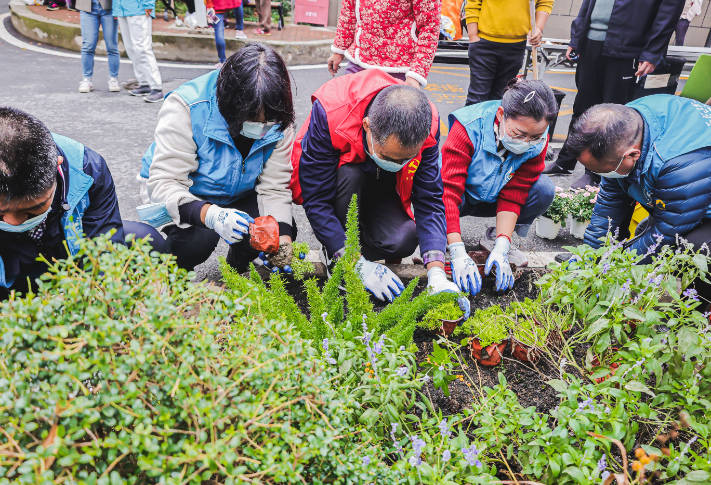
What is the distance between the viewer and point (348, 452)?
40.8 inches

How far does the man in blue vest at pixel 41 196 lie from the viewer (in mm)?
1385

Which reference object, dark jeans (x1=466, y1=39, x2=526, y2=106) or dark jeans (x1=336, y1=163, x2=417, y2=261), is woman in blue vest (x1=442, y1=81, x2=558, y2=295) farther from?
dark jeans (x1=466, y1=39, x2=526, y2=106)

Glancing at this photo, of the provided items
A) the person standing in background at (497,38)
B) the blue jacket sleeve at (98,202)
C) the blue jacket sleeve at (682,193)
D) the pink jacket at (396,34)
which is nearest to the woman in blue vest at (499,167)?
the blue jacket sleeve at (682,193)

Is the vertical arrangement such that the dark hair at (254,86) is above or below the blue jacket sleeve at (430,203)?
above

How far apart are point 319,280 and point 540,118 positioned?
4.16 feet

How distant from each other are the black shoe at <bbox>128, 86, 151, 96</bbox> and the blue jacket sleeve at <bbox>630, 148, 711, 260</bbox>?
4836 mm

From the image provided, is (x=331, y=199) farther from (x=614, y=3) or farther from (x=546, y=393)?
(x=614, y=3)

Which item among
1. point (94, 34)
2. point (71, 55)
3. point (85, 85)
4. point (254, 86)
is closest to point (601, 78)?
point (254, 86)

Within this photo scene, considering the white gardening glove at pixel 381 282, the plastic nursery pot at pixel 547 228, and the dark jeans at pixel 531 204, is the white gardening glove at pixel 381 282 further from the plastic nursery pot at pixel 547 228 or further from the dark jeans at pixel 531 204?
the plastic nursery pot at pixel 547 228

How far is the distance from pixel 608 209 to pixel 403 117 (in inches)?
55.0

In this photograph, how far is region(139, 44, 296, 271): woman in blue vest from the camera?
6.32 ft

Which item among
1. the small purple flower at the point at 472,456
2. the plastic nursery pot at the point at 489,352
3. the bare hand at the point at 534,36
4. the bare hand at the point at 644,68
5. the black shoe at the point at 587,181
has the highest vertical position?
the bare hand at the point at 534,36

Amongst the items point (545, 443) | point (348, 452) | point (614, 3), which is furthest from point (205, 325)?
point (614, 3)

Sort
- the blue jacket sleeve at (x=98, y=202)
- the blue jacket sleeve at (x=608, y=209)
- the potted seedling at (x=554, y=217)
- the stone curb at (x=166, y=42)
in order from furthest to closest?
the stone curb at (x=166, y=42)
the potted seedling at (x=554, y=217)
the blue jacket sleeve at (x=608, y=209)
the blue jacket sleeve at (x=98, y=202)
